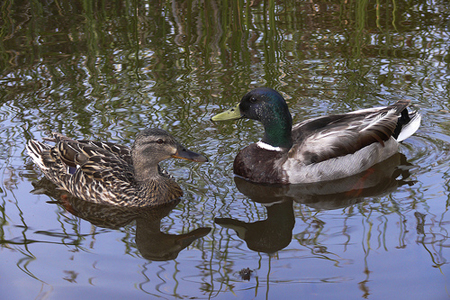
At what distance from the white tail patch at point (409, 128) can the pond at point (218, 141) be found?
214 millimetres

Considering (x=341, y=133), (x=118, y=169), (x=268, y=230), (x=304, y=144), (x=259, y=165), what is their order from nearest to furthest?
(x=268, y=230) < (x=118, y=169) < (x=259, y=165) < (x=304, y=144) < (x=341, y=133)

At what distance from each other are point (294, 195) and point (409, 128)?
6.21ft

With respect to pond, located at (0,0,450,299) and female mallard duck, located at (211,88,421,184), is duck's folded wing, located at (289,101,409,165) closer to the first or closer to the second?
female mallard duck, located at (211,88,421,184)

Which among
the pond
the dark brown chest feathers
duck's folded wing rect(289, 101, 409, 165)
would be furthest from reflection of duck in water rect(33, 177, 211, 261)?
duck's folded wing rect(289, 101, 409, 165)

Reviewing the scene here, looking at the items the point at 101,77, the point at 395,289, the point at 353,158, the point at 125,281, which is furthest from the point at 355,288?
the point at 101,77

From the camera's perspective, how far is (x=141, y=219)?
19.6ft

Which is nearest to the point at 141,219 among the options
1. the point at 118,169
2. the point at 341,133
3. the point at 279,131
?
the point at 118,169

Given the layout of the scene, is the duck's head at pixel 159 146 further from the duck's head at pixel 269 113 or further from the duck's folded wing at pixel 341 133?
the duck's folded wing at pixel 341 133

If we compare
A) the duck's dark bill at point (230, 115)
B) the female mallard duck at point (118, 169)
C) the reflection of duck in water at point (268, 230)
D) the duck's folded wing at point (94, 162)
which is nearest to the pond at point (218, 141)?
the reflection of duck in water at point (268, 230)

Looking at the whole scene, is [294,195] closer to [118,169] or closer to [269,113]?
[269,113]

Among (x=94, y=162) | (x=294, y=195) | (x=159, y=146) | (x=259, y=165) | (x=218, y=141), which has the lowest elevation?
(x=294, y=195)

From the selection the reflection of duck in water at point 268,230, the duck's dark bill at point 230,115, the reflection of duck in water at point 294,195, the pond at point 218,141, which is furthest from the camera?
the duck's dark bill at point 230,115

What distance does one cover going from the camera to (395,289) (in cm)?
448

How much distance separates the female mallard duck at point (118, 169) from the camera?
6043 mm
